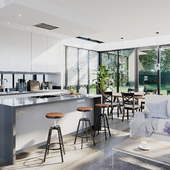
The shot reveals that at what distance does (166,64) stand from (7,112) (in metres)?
6.50

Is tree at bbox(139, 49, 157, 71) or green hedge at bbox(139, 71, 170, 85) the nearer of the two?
green hedge at bbox(139, 71, 170, 85)

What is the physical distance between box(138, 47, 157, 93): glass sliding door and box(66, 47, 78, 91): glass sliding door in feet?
9.31

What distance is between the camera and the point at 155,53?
784 cm

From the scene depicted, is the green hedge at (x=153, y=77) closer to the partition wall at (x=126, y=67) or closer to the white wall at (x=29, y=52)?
the partition wall at (x=126, y=67)

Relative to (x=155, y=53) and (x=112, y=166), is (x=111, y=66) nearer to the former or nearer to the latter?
(x=155, y=53)

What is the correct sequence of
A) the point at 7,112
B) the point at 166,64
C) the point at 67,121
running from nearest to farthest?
the point at 7,112, the point at 67,121, the point at 166,64

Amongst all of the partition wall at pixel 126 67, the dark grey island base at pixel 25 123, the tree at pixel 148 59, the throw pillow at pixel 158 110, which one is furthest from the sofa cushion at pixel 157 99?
the tree at pixel 148 59

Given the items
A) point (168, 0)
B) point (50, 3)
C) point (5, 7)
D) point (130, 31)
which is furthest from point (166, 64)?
point (5, 7)

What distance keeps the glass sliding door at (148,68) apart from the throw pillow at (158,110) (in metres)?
3.78

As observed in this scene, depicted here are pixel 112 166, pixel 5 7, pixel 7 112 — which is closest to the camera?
pixel 112 166

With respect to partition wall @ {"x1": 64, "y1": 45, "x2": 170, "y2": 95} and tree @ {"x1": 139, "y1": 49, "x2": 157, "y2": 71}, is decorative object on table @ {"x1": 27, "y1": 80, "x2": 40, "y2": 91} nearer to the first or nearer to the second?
partition wall @ {"x1": 64, "y1": 45, "x2": 170, "y2": 95}

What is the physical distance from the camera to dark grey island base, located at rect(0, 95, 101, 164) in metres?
3.03

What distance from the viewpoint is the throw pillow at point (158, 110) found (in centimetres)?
415

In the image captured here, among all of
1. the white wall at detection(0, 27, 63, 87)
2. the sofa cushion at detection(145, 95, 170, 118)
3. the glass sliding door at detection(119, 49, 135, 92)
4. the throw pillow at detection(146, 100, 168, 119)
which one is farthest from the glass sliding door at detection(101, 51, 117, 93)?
the throw pillow at detection(146, 100, 168, 119)
